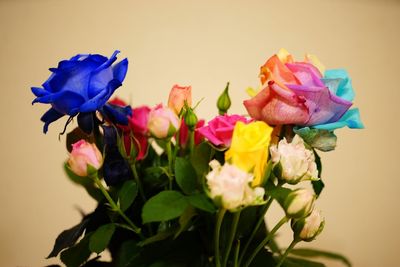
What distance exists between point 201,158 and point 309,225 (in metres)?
0.15

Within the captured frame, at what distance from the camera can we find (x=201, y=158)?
0.44m

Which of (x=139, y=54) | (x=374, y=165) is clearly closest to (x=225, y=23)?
(x=139, y=54)

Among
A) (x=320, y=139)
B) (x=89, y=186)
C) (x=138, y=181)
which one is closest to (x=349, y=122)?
(x=320, y=139)

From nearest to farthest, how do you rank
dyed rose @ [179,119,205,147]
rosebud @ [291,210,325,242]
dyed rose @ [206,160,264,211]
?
dyed rose @ [206,160,264,211] → rosebud @ [291,210,325,242] → dyed rose @ [179,119,205,147]

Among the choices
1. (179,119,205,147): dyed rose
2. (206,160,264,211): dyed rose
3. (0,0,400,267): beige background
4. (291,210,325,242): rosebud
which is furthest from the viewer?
(0,0,400,267): beige background

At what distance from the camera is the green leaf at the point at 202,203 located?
0.36m

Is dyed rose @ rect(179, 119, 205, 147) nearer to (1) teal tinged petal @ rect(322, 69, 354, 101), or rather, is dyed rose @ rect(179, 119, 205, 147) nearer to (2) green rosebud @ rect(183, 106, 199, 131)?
(2) green rosebud @ rect(183, 106, 199, 131)

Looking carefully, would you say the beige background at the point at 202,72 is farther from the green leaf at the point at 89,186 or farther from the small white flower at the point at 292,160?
the small white flower at the point at 292,160

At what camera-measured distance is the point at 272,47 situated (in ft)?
2.84

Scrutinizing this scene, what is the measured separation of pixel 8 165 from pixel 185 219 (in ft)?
2.08

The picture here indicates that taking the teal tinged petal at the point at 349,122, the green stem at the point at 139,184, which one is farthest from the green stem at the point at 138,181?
the teal tinged petal at the point at 349,122

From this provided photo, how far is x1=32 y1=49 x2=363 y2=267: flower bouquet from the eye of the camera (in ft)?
1.20

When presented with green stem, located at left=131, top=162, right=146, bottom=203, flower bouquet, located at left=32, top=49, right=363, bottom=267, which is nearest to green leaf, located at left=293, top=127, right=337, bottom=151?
flower bouquet, located at left=32, top=49, right=363, bottom=267

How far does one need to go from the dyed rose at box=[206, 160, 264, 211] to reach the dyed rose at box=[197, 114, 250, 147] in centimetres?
7
